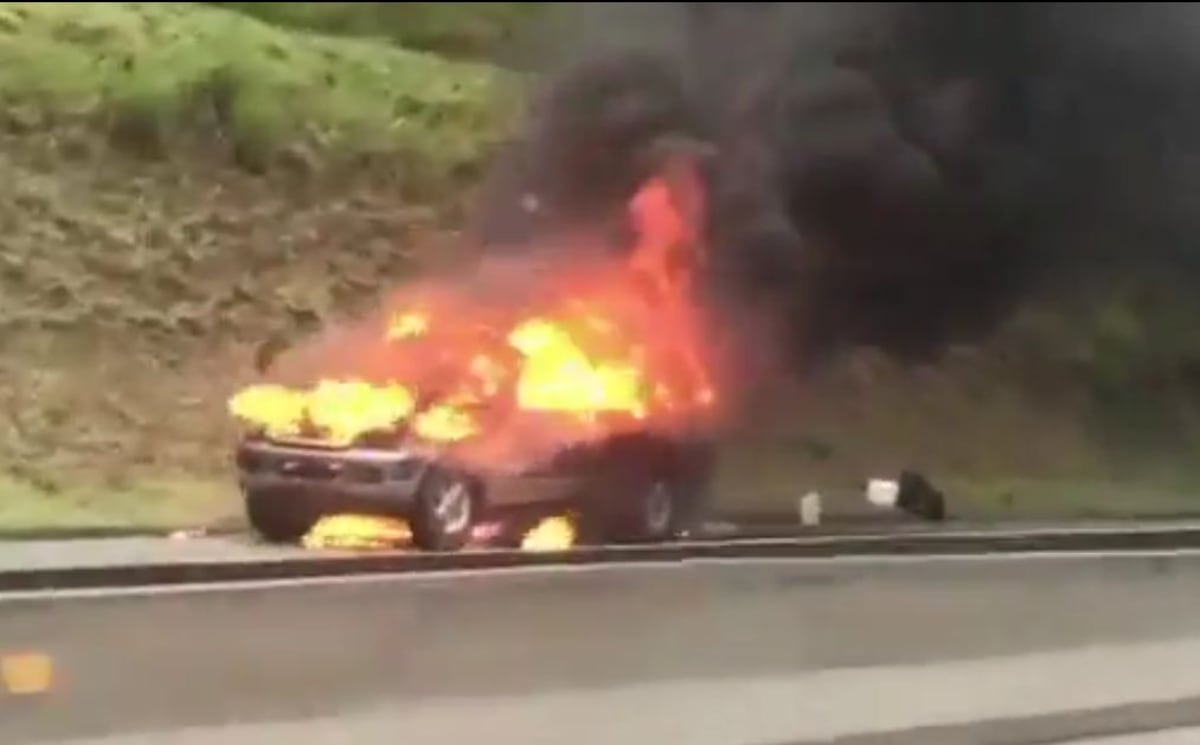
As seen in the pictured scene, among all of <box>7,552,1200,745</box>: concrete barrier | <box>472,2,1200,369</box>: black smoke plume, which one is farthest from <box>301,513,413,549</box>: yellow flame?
<box>472,2,1200,369</box>: black smoke plume

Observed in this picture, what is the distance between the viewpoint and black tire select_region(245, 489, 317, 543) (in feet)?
14.1

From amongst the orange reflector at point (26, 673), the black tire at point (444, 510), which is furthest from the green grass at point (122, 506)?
the orange reflector at point (26, 673)

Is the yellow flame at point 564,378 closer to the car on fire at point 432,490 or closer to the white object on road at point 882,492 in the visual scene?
the car on fire at point 432,490

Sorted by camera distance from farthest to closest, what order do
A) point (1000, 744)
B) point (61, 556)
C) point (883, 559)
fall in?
1. point (883, 559)
2. point (1000, 744)
3. point (61, 556)

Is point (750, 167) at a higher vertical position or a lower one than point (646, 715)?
higher

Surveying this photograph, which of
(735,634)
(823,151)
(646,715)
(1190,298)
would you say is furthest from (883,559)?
(823,151)

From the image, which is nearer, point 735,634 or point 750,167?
point 735,634

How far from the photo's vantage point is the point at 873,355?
5793 millimetres

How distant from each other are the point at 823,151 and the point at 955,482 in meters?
1.14

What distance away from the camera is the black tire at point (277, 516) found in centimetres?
430

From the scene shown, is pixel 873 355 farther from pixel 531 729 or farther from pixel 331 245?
pixel 531 729

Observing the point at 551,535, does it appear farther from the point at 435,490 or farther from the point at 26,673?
the point at 26,673

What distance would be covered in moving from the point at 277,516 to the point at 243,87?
1373mm

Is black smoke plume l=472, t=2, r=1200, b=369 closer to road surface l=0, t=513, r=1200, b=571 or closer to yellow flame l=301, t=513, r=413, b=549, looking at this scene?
road surface l=0, t=513, r=1200, b=571
